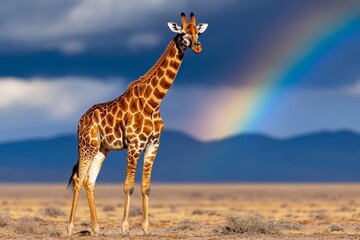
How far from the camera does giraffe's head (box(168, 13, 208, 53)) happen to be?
2194 centimetres

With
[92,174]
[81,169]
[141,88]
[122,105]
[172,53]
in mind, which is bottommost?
[92,174]

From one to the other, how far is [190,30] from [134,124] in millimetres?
2892

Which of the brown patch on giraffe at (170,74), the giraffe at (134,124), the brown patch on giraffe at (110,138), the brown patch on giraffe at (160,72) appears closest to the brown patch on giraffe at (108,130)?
the giraffe at (134,124)

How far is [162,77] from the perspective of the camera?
75.4ft

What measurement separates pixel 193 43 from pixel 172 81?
152 centimetres

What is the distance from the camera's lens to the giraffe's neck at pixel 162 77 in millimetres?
22781

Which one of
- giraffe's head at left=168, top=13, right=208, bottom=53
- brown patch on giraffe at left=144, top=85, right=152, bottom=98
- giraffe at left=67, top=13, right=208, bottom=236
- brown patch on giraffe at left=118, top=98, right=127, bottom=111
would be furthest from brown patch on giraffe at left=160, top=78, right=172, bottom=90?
giraffe's head at left=168, top=13, right=208, bottom=53

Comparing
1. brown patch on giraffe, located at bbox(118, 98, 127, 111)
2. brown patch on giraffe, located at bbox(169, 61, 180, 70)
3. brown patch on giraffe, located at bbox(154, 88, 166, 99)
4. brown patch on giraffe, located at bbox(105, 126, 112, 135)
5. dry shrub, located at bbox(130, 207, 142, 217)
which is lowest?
dry shrub, located at bbox(130, 207, 142, 217)

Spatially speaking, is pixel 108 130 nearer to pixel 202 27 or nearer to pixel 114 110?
pixel 114 110

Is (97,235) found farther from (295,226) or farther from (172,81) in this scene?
(295,226)

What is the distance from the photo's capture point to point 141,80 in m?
23.3

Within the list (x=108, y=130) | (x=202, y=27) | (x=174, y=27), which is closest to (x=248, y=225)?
(x=108, y=130)

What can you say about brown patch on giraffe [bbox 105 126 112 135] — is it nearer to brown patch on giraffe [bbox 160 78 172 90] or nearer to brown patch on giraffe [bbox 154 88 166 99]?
brown patch on giraffe [bbox 154 88 166 99]

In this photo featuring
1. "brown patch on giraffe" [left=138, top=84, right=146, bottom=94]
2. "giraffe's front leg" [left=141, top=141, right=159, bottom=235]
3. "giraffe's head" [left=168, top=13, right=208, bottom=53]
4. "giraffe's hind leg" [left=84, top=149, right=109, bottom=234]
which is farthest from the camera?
"giraffe's hind leg" [left=84, top=149, right=109, bottom=234]
